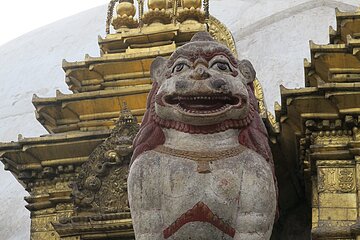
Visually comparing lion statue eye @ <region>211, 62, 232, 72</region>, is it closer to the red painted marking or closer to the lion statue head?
the lion statue head

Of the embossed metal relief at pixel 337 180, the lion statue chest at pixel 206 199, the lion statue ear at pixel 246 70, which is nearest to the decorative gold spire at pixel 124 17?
the embossed metal relief at pixel 337 180

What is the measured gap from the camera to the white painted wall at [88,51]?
2384 cm

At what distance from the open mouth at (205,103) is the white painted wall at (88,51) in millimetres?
11562

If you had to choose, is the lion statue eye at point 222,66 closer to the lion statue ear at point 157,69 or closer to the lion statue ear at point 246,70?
the lion statue ear at point 246,70

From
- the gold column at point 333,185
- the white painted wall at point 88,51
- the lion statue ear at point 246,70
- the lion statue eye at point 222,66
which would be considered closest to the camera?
the lion statue eye at point 222,66

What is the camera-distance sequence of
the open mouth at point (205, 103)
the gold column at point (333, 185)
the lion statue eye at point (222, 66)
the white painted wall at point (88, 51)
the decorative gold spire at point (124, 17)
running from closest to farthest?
the open mouth at point (205, 103)
the lion statue eye at point (222, 66)
the gold column at point (333, 185)
the decorative gold spire at point (124, 17)
the white painted wall at point (88, 51)

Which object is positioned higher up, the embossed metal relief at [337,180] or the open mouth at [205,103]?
the open mouth at [205,103]

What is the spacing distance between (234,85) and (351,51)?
4.98 meters

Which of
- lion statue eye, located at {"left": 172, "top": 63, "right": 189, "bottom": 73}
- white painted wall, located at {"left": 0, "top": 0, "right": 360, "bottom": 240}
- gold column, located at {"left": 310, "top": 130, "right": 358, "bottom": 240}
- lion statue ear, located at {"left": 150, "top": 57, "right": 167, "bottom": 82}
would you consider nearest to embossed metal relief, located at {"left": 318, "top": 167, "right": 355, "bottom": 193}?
→ gold column, located at {"left": 310, "top": 130, "right": 358, "bottom": 240}

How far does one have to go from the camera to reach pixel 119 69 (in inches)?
642

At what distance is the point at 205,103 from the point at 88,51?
667 inches

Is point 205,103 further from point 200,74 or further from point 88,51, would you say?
point 88,51

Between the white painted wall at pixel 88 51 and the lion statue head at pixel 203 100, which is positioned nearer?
the lion statue head at pixel 203 100

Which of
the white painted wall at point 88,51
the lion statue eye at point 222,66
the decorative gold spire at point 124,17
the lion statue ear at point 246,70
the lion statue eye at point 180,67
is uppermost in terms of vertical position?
the lion statue eye at point 180,67
